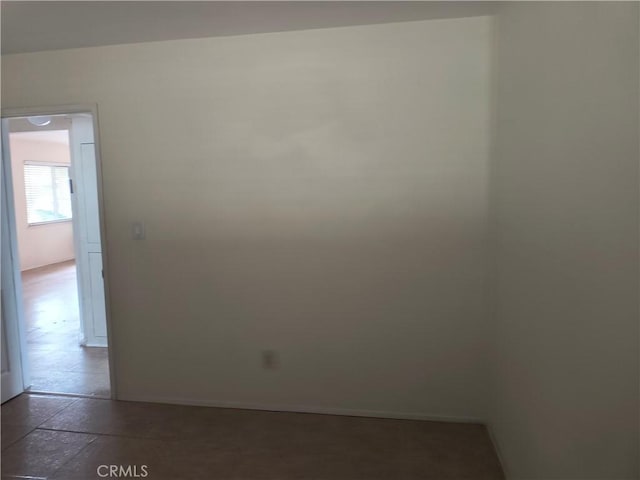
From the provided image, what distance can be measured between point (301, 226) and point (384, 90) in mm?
952

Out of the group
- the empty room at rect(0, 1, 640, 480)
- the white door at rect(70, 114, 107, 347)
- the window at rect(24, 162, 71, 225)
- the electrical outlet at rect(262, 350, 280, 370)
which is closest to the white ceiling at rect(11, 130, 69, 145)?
A: the window at rect(24, 162, 71, 225)

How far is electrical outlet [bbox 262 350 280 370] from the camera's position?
2.89 metres

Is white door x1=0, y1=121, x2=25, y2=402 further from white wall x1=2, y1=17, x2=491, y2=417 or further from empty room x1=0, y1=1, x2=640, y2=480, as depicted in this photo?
white wall x1=2, y1=17, x2=491, y2=417

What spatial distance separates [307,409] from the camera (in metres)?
2.90

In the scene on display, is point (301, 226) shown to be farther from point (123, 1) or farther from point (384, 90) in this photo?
point (123, 1)

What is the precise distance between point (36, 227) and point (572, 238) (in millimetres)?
9261

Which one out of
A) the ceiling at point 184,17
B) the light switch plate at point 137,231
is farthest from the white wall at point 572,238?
the light switch plate at point 137,231

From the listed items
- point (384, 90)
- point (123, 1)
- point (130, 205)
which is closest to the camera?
point (123, 1)

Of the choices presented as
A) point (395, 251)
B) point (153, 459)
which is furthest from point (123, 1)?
point (153, 459)

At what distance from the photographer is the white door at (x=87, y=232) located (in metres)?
4.03

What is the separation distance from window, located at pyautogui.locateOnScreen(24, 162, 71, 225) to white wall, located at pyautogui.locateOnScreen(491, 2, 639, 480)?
28.5ft

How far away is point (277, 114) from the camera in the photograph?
271 centimetres

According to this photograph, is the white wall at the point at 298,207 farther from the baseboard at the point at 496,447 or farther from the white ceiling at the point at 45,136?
the white ceiling at the point at 45,136

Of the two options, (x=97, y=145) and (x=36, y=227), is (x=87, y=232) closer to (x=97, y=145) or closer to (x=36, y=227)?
(x=97, y=145)
